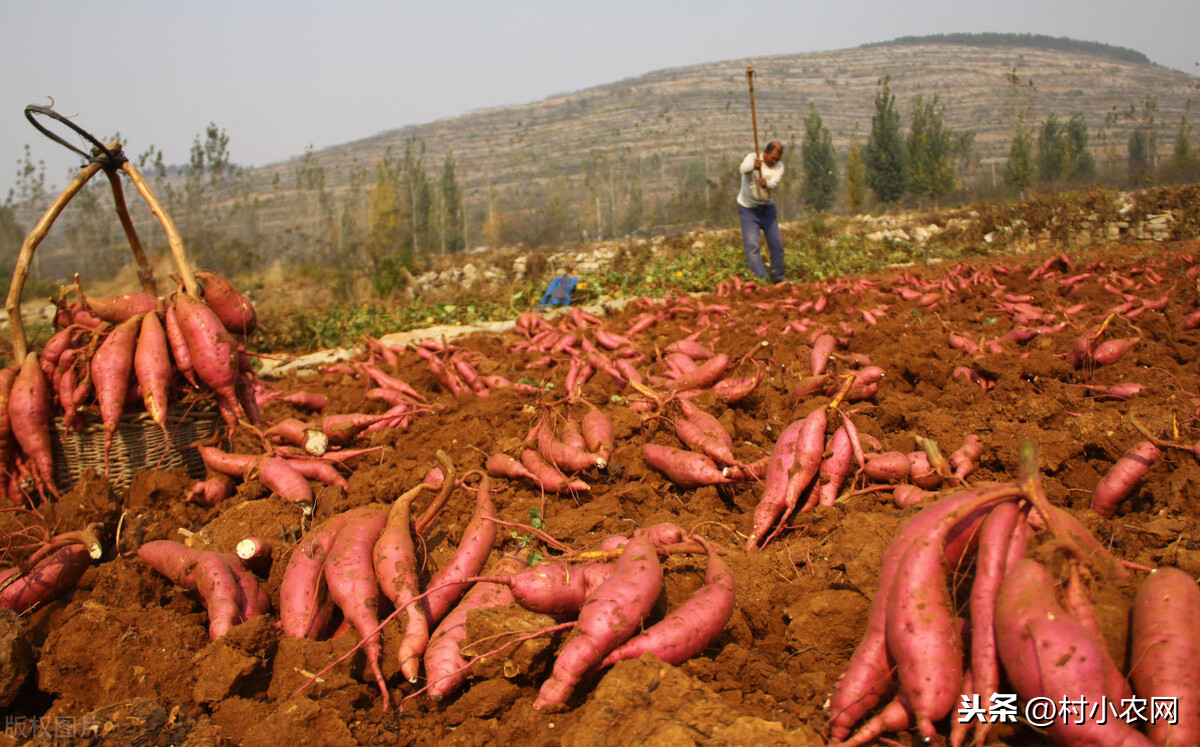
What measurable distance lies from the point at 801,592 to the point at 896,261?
1221 cm

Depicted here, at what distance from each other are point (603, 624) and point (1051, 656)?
0.99m

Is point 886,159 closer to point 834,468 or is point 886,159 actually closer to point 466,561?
point 834,468

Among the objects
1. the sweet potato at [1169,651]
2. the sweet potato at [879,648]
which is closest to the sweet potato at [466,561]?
the sweet potato at [879,648]

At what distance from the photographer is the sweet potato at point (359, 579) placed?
2016mm

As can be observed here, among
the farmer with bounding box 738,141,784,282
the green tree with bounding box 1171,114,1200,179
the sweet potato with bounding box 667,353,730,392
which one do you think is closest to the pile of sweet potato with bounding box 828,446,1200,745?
the sweet potato with bounding box 667,353,730,392

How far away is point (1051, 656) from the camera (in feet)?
4.30

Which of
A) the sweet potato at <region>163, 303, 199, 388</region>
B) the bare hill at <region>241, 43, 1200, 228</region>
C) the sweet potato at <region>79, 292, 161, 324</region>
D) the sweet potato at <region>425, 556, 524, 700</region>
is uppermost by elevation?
the bare hill at <region>241, 43, 1200, 228</region>

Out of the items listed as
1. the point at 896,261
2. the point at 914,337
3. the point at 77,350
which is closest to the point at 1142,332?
the point at 914,337

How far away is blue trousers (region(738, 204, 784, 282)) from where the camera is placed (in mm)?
9773

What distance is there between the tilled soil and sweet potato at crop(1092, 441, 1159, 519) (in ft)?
0.26

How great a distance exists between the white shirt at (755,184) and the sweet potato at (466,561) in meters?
8.05

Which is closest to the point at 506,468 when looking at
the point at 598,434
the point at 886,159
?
the point at 598,434

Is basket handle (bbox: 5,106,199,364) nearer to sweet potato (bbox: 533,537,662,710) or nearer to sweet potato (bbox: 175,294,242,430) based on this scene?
sweet potato (bbox: 175,294,242,430)

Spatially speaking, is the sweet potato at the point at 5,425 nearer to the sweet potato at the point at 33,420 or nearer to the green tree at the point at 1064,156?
the sweet potato at the point at 33,420
